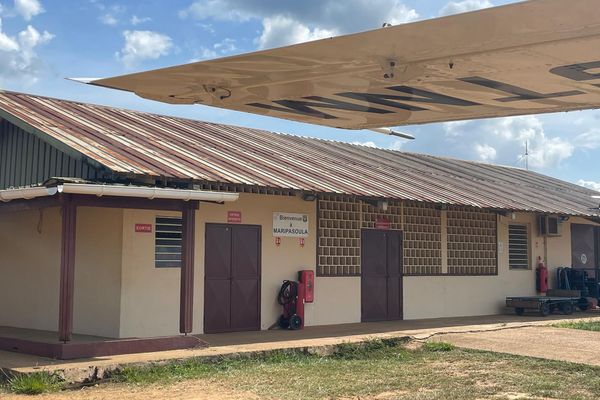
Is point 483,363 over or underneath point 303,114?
underneath

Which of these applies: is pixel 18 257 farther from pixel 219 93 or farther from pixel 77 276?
pixel 219 93

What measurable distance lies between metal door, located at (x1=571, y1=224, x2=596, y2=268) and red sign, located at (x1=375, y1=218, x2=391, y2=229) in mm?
7302

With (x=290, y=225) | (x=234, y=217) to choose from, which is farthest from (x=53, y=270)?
(x=290, y=225)

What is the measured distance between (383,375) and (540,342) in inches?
167

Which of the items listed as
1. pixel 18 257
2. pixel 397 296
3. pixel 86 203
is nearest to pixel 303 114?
pixel 86 203

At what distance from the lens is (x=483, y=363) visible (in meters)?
11.1

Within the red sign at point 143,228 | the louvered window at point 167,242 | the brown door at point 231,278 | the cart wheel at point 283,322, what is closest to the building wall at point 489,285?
the cart wheel at point 283,322

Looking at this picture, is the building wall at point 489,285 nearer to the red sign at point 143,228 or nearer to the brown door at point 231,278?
the brown door at point 231,278

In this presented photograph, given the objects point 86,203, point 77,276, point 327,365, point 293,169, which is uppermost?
point 293,169

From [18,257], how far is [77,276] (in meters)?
1.86

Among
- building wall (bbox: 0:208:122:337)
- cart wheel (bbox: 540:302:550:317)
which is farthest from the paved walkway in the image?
building wall (bbox: 0:208:122:337)

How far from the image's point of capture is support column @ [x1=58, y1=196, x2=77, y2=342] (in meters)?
10.5

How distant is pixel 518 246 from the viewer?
20078 millimetres

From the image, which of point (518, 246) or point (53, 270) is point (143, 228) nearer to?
point (53, 270)
